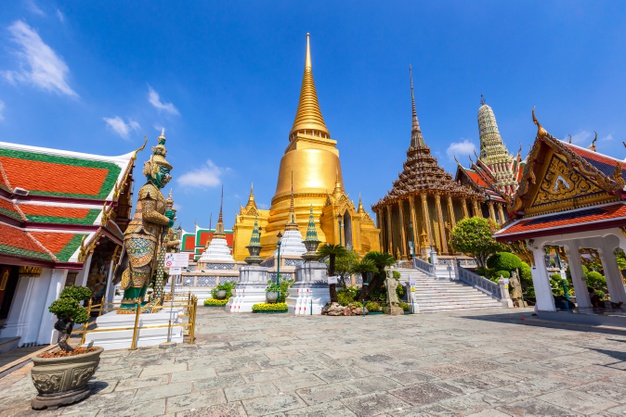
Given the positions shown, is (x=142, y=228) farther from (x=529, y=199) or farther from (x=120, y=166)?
(x=529, y=199)

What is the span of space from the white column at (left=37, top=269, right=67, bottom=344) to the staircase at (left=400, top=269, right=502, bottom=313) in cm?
1280

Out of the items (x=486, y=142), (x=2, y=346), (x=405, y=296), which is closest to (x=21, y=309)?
(x=2, y=346)

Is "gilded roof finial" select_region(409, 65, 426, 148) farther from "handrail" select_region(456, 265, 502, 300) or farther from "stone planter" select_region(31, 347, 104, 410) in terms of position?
"stone planter" select_region(31, 347, 104, 410)

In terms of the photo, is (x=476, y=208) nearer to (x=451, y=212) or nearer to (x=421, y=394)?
(x=451, y=212)

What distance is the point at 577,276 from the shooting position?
10125 millimetres

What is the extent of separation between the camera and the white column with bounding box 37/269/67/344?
6.68 meters

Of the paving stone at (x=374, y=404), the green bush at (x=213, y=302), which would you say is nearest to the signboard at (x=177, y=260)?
the paving stone at (x=374, y=404)

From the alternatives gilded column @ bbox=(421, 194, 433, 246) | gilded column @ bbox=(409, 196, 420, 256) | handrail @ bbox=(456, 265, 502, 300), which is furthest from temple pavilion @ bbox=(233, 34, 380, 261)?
handrail @ bbox=(456, 265, 502, 300)

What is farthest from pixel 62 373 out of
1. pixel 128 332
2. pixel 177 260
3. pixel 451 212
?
pixel 451 212

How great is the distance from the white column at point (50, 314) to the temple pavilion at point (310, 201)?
15.0m

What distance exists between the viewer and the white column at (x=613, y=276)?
10.3 meters

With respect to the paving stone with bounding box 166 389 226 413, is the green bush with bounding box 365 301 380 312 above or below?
above

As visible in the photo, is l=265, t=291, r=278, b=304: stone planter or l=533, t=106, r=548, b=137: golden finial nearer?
l=533, t=106, r=548, b=137: golden finial

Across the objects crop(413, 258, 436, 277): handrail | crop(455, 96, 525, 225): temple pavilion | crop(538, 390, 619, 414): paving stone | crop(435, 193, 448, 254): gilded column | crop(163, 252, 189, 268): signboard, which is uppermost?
crop(455, 96, 525, 225): temple pavilion
